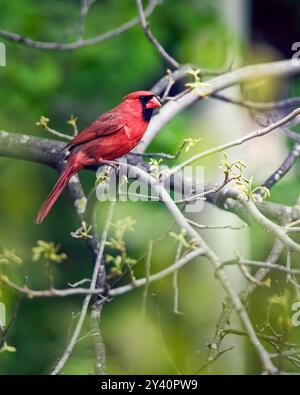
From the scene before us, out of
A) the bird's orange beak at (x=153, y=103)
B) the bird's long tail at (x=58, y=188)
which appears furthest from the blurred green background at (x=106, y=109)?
the bird's long tail at (x=58, y=188)

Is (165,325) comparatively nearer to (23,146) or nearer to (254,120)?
(254,120)

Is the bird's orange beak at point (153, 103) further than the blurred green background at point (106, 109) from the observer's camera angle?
No

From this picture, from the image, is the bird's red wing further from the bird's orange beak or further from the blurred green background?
the blurred green background

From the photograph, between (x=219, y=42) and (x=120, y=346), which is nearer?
(x=120, y=346)

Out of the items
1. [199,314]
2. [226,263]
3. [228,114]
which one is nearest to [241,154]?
[228,114]

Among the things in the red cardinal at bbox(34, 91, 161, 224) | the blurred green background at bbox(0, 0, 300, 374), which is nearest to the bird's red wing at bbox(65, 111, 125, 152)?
the red cardinal at bbox(34, 91, 161, 224)

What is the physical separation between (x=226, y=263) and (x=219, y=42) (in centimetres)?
279

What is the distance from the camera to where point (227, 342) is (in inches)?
177

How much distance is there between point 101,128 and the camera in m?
3.03

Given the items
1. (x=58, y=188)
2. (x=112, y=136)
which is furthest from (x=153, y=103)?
(x=58, y=188)

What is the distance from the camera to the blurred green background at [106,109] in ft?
14.1

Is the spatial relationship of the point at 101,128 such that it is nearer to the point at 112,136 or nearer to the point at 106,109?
the point at 112,136

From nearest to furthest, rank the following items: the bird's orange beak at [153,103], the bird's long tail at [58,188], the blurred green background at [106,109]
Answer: the bird's long tail at [58,188]
the bird's orange beak at [153,103]
the blurred green background at [106,109]

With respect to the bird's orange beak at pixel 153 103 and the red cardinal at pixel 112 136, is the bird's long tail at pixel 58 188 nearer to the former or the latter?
the red cardinal at pixel 112 136
